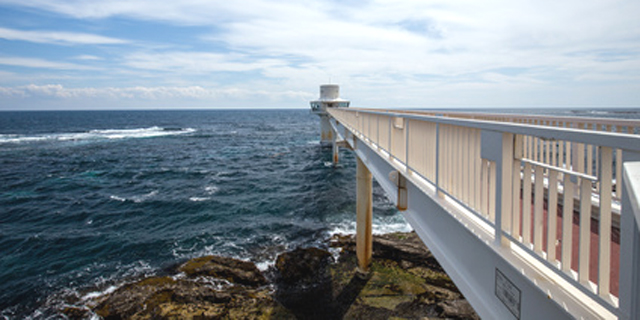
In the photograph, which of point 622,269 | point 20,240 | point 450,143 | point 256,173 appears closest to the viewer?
point 622,269

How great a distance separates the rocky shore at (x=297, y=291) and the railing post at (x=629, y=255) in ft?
29.0

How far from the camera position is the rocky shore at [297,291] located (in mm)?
10258

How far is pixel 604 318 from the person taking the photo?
2092mm

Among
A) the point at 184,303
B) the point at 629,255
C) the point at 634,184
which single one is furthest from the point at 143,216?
the point at 634,184

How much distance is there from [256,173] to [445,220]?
91.4ft

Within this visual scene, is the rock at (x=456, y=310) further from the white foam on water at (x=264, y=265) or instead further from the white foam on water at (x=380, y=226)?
the white foam on water at (x=380, y=226)

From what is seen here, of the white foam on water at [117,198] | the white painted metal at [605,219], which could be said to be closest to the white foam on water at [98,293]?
the white foam on water at [117,198]

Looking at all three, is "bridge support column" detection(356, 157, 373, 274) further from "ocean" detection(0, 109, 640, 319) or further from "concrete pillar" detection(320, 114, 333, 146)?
"concrete pillar" detection(320, 114, 333, 146)

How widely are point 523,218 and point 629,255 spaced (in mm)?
1107

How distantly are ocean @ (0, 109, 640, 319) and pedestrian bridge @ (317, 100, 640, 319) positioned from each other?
10.1 m

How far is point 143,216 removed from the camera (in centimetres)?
1967

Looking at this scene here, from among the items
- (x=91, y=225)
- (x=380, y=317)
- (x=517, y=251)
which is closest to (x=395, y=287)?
(x=380, y=317)

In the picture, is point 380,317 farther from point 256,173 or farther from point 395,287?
point 256,173

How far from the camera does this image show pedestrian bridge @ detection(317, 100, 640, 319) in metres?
1.95
